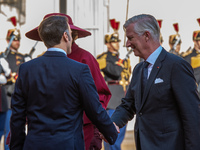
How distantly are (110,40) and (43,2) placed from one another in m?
2.51

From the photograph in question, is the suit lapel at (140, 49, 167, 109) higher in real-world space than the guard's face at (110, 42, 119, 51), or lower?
higher

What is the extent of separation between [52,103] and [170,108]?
669 mm

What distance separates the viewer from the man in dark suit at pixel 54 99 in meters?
2.01

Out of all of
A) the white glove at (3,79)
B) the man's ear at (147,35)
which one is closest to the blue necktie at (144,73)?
the man's ear at (147,35)

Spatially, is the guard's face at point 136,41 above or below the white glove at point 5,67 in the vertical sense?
above

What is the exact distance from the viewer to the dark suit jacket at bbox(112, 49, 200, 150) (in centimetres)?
216

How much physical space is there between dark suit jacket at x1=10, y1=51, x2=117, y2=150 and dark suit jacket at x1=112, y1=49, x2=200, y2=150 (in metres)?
0.32

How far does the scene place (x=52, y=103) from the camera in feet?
6.59

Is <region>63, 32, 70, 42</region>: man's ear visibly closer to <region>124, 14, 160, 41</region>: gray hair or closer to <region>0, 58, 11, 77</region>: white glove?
<region>124, 14, 160, 41</region>: gray hair

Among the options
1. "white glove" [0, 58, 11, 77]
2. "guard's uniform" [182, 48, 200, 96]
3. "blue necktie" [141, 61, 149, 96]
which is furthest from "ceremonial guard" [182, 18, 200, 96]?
"blue necktie" [141, 61, 149, 96]

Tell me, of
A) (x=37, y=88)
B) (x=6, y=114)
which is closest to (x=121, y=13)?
(x=6, y=114)

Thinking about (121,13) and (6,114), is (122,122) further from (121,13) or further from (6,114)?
(121,13)

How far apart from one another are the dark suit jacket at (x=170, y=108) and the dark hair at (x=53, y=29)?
579 mm

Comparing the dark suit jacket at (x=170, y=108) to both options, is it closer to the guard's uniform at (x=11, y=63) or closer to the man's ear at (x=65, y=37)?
the man's ear at (x=65, y=37)
